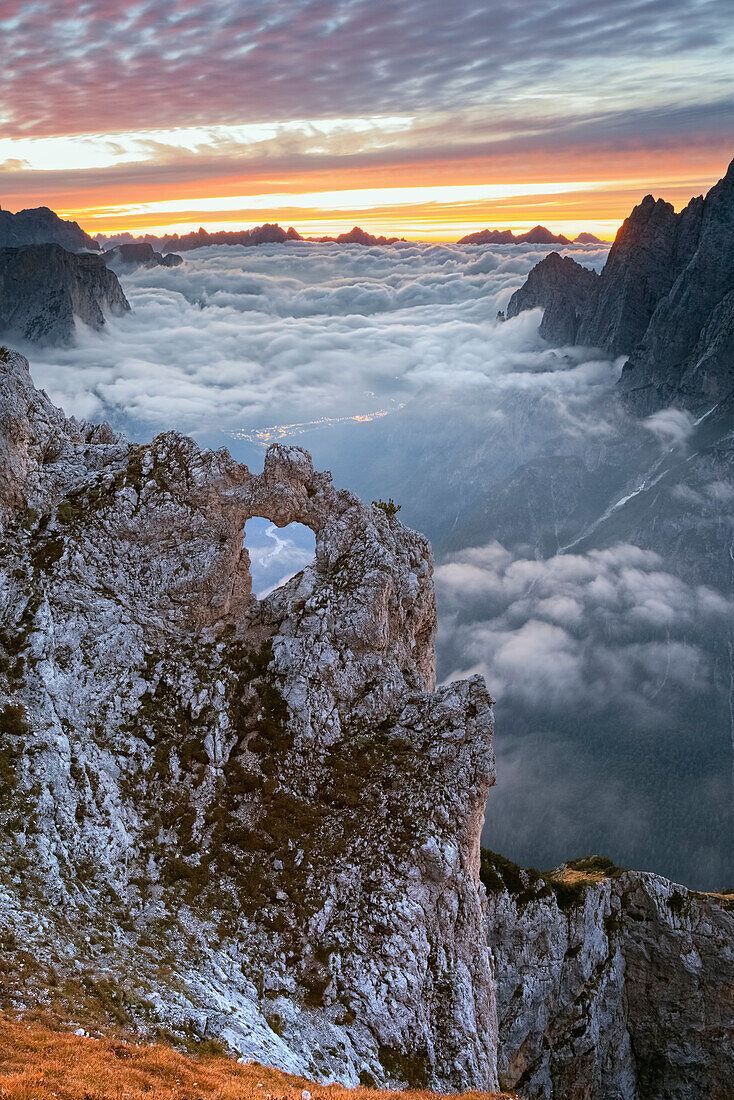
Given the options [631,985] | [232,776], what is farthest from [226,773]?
[631,985]

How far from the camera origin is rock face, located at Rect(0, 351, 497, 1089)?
3027 cm

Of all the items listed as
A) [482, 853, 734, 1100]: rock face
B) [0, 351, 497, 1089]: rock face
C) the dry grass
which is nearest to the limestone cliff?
[0, 351, 497, 1089]: rock face

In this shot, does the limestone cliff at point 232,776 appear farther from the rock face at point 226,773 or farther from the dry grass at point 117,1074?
the dry grass at point 117,1074

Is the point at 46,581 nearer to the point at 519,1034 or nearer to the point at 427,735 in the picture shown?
the point at 427,735

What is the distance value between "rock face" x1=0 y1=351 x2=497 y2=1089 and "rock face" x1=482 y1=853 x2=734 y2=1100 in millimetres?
24156

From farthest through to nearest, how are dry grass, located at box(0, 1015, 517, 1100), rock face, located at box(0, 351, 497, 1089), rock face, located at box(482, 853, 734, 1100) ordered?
rock face, located at box(482, 853, 734, 1100)
rock face, located at box(0, 351, 497, 1089)
dry grass, located at box(0, 1015, 517, 1100)

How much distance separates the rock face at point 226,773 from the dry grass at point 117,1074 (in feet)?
7.94

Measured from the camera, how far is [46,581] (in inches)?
1585

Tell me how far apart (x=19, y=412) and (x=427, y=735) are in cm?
3026

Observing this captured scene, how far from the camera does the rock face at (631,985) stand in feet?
196

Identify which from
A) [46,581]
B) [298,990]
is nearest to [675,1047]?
[298,990]

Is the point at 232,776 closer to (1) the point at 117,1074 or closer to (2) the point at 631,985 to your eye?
(1) the point at 117,1074

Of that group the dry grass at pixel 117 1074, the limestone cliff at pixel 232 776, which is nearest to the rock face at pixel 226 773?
the limestone cliff at pixel 232 776

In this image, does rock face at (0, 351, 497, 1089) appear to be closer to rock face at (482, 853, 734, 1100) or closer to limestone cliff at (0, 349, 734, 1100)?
limestone cliff at (0, 349, 734, 1100)
